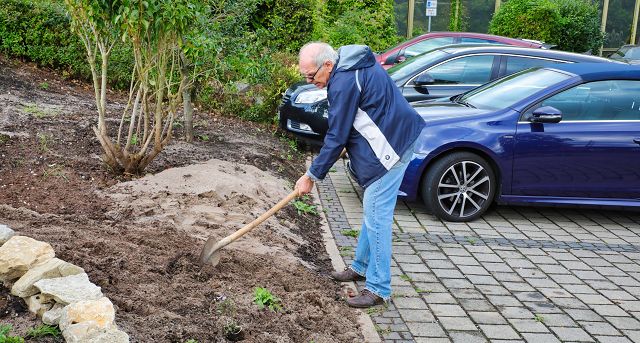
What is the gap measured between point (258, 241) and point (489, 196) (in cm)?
274

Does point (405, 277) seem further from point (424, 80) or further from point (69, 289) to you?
point (424, 80)

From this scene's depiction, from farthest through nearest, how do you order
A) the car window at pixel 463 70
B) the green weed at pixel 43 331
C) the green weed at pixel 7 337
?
the car window at pixel 463 70, the green weed at pixel 43 331, the green weed at pixel 7 337

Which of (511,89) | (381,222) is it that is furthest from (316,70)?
(511,89)

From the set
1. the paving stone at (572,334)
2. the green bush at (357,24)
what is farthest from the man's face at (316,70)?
the green bush at (357,24)

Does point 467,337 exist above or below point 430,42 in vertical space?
below

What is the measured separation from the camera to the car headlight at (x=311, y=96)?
32.4 ft

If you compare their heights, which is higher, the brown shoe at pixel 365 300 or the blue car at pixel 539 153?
the blue car at pixel 539 153

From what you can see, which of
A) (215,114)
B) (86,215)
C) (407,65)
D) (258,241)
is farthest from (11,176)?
(407,65)

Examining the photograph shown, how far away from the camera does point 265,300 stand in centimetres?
480

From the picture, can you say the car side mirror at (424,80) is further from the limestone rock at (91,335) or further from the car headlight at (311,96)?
the limestone rock at (91,335)

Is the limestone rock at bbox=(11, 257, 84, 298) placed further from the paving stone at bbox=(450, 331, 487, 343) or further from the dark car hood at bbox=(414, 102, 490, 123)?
the dark car hood at bbox=(414, 102, 490, 123)

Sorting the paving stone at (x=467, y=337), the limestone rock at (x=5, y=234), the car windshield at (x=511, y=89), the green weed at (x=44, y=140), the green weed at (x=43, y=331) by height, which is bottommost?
the paving stone at (x=467, y=337)

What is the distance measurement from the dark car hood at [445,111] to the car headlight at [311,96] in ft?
6.40

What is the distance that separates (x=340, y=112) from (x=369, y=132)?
0.83 feet
